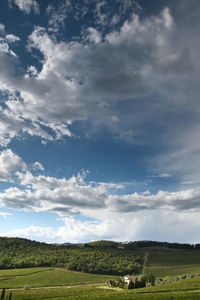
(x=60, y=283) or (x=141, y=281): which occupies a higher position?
(x=141, y=281)

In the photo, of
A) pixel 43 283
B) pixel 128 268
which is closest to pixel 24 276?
pixel 43 283

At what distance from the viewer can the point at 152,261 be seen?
193m

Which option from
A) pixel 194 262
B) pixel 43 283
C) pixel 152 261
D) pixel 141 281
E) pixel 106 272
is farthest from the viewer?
pixel 152 261

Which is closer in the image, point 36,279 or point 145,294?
point 145,294

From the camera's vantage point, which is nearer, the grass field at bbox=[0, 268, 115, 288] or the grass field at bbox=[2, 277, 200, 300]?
the grass field at bbox=[2, 277, 200, 300]

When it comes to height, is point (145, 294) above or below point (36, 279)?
above

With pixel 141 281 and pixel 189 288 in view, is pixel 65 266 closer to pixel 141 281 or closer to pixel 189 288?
pixel 141 281

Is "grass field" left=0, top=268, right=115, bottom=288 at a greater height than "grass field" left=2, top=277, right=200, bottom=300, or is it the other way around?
"grass field" left=2, top=277, right=200, bottom=300

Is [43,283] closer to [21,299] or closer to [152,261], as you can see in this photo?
[21,299]

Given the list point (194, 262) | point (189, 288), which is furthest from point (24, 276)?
point (194, 262)

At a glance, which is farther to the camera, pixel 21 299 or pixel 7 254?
pixel 7 254

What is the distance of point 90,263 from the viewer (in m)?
171

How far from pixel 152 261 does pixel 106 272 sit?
173 feet

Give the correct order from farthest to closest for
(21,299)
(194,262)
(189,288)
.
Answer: (194,262) < (189,288) < (21,299)
